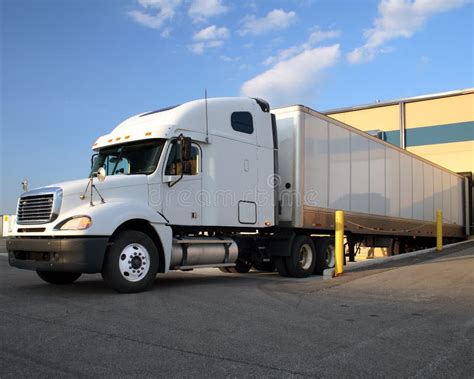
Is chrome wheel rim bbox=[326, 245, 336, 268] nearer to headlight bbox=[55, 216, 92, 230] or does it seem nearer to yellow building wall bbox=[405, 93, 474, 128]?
headlight bbox=[55, 216, 92, 230]

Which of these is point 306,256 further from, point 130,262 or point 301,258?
point 130,262

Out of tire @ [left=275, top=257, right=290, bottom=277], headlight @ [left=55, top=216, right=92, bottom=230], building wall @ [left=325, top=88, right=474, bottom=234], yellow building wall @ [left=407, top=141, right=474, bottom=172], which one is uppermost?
building wall @ [left=325, top=88, right=474, bottom=234]

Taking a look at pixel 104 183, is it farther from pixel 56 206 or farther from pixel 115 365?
pixel 115 365

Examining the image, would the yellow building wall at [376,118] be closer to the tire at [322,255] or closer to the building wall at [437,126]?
the building wall at [437,126]

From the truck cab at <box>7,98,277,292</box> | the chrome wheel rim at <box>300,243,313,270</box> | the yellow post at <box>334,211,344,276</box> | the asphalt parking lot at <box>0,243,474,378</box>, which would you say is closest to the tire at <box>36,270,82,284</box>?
the truck cab at <box>7,98,277,292</box>

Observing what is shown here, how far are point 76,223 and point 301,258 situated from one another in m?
5.95

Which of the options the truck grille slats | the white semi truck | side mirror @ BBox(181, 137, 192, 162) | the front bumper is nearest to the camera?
the front bumper

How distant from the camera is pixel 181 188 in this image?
31.0 feet

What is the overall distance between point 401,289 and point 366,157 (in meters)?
6.58

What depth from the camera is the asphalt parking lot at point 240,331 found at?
4.14m

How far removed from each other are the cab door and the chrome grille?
189 cm

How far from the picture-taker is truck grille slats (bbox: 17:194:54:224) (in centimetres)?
820

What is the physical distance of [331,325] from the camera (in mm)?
5852

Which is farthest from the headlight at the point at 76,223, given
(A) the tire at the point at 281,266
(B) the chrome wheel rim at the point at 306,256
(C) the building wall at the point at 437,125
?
(C) the building wall at the point at 437,125
